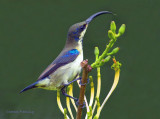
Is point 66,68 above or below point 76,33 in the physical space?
below

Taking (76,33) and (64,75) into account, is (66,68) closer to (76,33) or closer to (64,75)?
(64,75)

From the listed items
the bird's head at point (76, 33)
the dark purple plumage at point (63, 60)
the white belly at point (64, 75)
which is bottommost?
the white belly at point (64, 75)

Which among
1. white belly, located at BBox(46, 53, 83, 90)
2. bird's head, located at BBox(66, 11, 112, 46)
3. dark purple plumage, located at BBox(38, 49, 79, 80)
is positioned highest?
bird's head, located at BBox(66, 11, 112, 46)

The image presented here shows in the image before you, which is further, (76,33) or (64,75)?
(76,33)

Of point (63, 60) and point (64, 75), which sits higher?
point (63, 60)

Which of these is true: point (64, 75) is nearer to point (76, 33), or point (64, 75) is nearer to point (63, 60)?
point (63, 60)

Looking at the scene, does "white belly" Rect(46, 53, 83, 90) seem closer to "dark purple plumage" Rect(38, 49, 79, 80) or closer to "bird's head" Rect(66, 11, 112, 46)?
"dark purple plumage" Rect(38, 49, 79, 80)

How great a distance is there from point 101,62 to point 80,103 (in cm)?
32

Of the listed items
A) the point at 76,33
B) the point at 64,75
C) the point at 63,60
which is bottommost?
the point at 64,75

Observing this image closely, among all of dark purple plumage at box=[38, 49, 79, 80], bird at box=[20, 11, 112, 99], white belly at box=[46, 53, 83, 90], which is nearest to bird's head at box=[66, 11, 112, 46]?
bird at box=[20, 11, 112, 99]

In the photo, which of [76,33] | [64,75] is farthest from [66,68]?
[76,33]

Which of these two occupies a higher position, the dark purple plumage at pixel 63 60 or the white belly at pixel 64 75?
the dark purple plumage at pixel 63 60

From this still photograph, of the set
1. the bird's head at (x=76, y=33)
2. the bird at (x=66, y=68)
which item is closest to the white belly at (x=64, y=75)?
the bird at (x=66, y=68)

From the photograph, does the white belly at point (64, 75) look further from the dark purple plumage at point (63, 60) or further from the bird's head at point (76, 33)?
the bird's head at point (76, 33)
